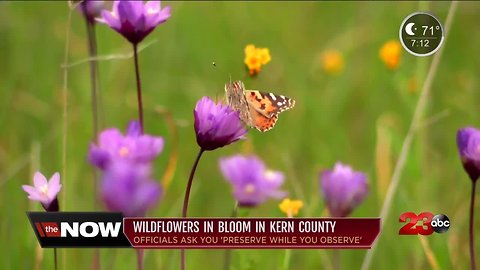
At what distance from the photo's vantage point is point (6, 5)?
124cm

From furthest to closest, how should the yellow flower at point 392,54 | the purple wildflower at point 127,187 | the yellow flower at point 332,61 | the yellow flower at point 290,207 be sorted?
the yellow flower at point 332,61
the yellow flower at point 392,54
the yellow flower at point 290,207
the purple wildflower at point 127,187

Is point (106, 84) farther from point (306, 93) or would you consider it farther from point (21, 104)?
point (306, 93)

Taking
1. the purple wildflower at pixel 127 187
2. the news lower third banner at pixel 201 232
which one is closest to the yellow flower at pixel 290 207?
the news lower third banner at pixel 201 232

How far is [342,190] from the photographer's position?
832 millimetres

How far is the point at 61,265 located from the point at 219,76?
48cm

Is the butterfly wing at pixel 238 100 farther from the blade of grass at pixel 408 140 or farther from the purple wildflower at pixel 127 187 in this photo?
the blade of grass at pixel 408 140

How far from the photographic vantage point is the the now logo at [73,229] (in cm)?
86

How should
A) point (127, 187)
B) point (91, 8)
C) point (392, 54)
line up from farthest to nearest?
point (392, 54) → point (91, 8) → point (127, 187)

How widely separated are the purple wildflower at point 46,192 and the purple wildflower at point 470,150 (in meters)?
0.39

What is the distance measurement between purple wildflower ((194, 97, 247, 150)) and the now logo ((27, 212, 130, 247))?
0.18 metres

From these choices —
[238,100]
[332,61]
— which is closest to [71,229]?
[238,100]

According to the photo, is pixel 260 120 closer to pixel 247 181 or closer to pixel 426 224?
pixel 247 181

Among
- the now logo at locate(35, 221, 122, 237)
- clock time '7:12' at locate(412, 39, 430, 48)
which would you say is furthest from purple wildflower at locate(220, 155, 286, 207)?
clock time '7:12' at locate(412, 39, 430, 48)
